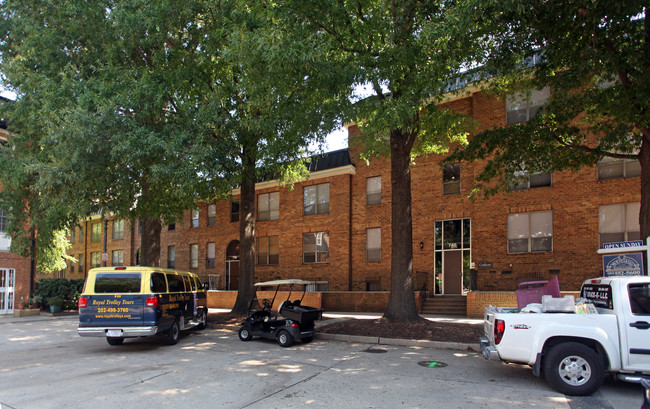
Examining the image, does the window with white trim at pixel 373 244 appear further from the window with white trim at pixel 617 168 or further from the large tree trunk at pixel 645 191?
the large tree trunk at pixel 645 191

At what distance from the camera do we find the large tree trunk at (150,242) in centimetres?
1897

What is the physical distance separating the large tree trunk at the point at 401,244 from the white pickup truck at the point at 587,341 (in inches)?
242

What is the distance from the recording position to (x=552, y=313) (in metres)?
7.13

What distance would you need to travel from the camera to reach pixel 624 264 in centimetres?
1037

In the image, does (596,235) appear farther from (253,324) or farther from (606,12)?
(253,324)

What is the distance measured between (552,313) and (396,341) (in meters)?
5.17

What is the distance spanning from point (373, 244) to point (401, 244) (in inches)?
362

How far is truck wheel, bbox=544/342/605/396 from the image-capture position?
6609 mm

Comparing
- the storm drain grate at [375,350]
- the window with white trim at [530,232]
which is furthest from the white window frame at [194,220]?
the storm drain grate at [375,350]

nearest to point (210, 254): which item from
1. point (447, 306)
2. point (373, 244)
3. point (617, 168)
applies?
point (373, 244)

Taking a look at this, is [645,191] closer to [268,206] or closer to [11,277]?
[268,206]

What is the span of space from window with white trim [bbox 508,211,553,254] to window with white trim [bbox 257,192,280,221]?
530 inches

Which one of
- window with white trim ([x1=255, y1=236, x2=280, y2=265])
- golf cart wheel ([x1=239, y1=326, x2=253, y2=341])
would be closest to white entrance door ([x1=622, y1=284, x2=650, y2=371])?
golf cart wheel ([x1=239, y1=326, x2=253, y2=341])

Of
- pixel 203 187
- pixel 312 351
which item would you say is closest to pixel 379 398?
pixel 312 351
